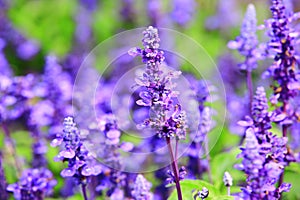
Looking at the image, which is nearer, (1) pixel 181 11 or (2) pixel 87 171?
(2) pixel 87 171

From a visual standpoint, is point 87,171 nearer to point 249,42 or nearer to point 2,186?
point 2,186

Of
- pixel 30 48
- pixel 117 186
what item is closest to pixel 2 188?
pixel 117 186

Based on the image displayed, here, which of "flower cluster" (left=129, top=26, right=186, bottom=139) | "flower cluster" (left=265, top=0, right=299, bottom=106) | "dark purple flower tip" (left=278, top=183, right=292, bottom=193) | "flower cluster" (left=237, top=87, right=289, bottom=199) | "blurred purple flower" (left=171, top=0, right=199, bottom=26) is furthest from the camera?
"blurred purple flower" (left=171, top=0, right=199, bottom=26)

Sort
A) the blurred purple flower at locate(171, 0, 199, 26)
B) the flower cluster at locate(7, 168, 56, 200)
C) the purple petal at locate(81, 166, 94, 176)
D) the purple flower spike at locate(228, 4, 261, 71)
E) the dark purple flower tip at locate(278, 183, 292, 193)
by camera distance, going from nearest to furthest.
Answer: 1. the dark purple flower tip at locate(278, 183, 292, 193)
2. the purple petal at locate(81, 166, 94, 176)
3. the flower cluster at locate(7, 168, 56, 200)
4. the purple flower spike at locate(228, 4, 261, 71)
5. the blurred purple flower at locate(171, 0, 199, 26)

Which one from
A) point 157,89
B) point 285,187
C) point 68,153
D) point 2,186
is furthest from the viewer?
point 2,186

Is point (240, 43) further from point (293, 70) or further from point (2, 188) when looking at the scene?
point (2, 188)

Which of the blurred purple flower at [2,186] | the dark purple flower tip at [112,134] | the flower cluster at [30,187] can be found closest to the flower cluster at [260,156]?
the dark purple flower tip at [112,134]

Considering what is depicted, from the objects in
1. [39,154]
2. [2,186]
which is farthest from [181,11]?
[2,186]

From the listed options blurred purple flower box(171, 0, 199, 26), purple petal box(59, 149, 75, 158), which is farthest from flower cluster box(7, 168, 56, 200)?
blurred purple flower box(171, 0, 199, 26)

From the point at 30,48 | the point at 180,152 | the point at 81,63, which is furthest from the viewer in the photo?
the point at 30,48

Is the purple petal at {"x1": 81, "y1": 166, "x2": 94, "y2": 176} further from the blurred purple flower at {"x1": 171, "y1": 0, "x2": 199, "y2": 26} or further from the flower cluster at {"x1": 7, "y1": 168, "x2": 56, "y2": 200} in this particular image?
the blurred purple flower at {"x1": 171, "y1": 0, "x2": 199, "y2": 26}

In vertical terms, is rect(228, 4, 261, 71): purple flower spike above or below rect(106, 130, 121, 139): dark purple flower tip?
above
